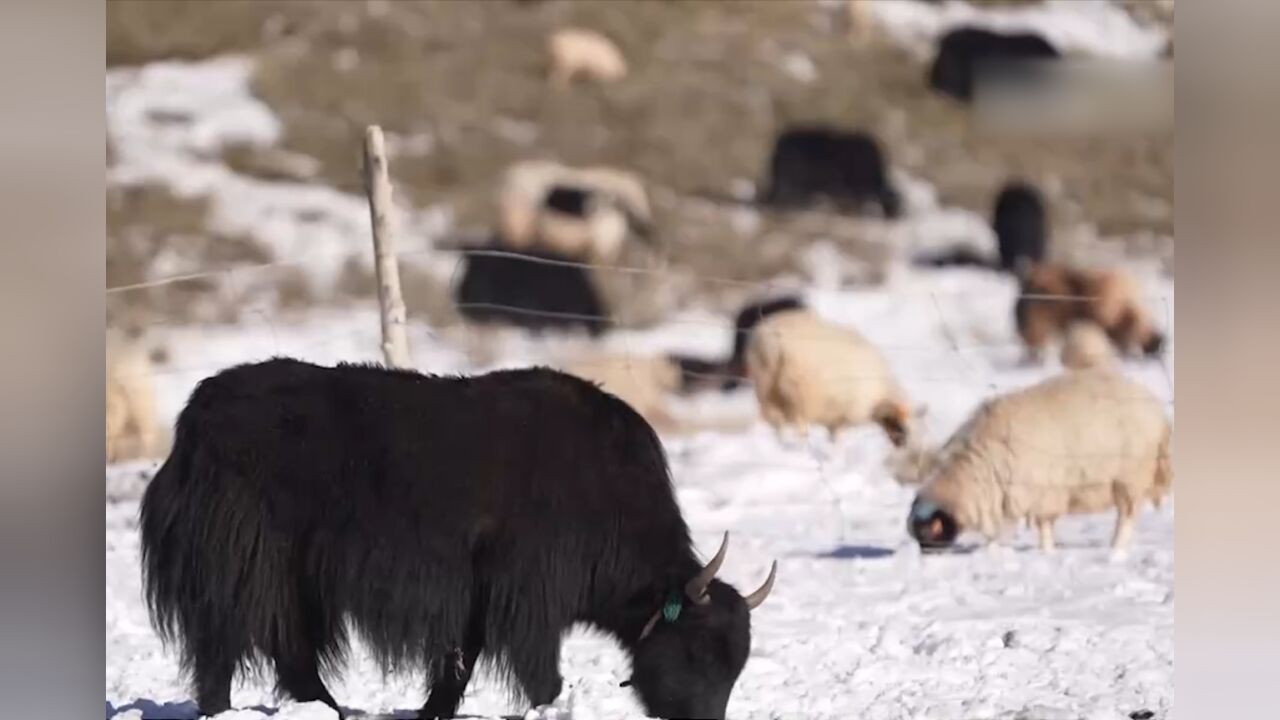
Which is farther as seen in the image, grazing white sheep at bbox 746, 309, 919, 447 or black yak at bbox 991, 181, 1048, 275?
black yak at bbox 991, 181, 1048, 275

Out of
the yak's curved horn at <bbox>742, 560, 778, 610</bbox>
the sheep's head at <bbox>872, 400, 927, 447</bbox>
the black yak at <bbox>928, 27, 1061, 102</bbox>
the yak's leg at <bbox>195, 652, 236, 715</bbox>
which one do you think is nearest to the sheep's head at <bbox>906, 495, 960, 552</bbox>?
the sheep's head at <bbox>872, 400, 927, 447</bbox>

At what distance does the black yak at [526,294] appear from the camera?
395 centimetres

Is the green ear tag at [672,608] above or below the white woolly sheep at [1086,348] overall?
below

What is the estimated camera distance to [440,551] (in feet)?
12.0

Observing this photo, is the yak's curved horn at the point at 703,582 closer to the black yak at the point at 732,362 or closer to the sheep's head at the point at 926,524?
the black yak at the point at 732,362

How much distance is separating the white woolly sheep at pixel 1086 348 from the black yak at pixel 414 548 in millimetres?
1129

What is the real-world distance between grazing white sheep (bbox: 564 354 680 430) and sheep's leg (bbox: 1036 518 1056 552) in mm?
1061

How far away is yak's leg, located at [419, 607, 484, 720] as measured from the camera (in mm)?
3730

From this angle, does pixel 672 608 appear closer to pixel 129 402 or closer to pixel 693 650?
pixel 693 650

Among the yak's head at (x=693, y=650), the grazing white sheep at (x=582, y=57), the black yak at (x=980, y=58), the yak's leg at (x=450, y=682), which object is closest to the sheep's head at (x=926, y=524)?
the yak's head at (x=693, y=650)

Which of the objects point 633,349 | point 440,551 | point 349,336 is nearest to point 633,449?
point 633,349

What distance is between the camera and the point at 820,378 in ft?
13.3

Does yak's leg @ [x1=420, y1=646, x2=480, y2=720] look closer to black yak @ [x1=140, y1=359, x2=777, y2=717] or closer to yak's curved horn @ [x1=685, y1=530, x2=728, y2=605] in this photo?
black yak @ [x1=140, y1=359, x2=777, y2=717]

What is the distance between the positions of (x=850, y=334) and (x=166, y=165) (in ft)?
6.06
